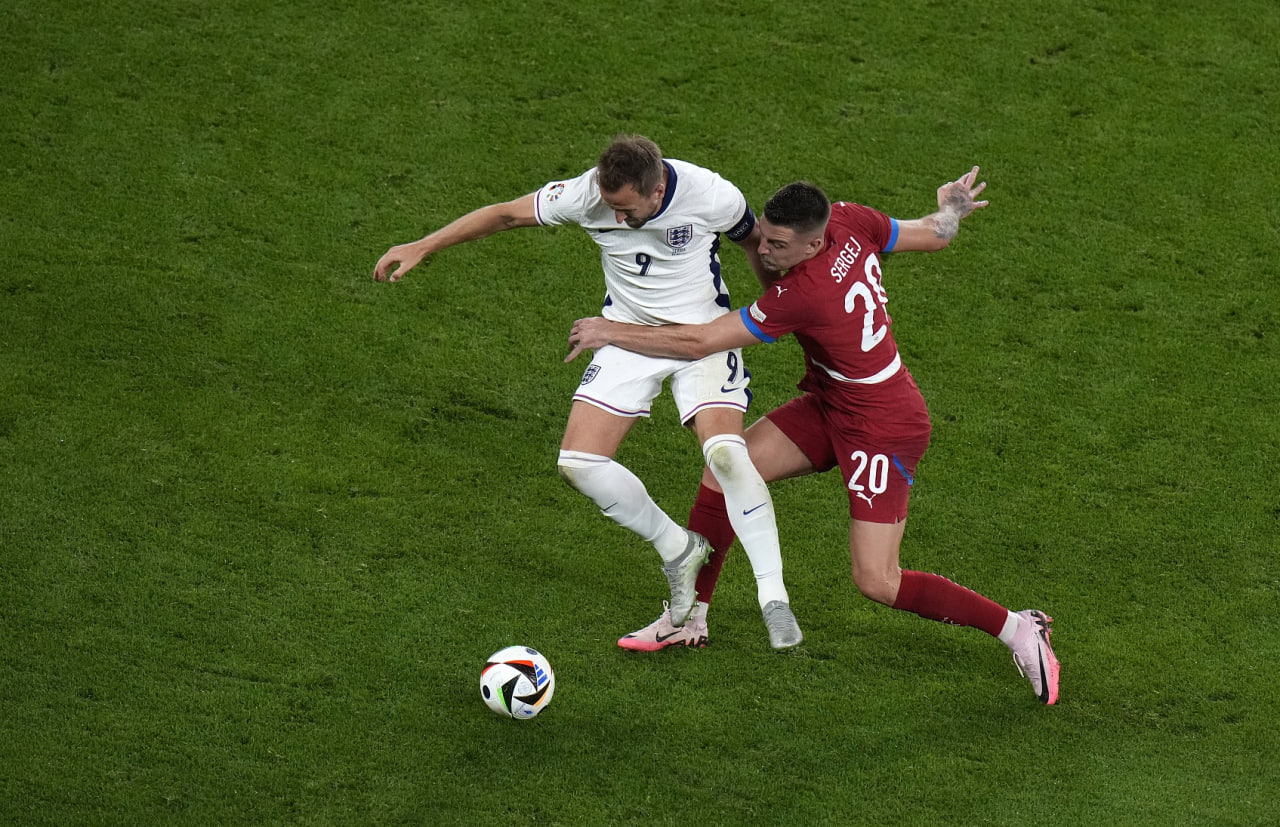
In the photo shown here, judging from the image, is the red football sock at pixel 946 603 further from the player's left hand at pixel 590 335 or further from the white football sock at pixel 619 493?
the player's left hand at pixel 590 335

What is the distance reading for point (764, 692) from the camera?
5.79 m

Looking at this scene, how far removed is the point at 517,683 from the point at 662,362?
4.67 feet

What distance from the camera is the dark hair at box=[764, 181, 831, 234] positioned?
5.10 metres

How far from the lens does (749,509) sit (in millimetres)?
5449

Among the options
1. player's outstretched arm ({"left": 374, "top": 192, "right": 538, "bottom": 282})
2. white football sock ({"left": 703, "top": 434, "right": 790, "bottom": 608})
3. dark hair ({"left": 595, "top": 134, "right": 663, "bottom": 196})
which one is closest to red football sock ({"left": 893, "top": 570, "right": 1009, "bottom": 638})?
white football sock ({"left": 703, "top": 434, "right": 790, "bottom": 608})

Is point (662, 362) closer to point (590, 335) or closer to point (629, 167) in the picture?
point (590, 335)

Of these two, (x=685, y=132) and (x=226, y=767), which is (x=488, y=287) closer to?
(x=685, y=132)

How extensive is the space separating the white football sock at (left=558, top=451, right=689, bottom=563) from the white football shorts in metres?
0.26

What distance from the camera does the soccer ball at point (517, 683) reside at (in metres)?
5.41

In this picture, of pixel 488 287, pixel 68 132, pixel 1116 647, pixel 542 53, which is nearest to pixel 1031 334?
pixel 1116 647

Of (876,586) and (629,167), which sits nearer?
(629,167)

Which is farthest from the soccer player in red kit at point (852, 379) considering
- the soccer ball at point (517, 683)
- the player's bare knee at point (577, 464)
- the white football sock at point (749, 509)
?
the soccer ball at point (517, 683)

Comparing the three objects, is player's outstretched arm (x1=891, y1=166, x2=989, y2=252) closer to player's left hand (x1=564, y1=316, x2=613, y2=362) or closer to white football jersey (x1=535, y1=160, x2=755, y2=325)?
white football jersey (x1=535, y1=160, x2=755, y2=325)

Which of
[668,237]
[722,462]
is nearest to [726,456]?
[722,462]
